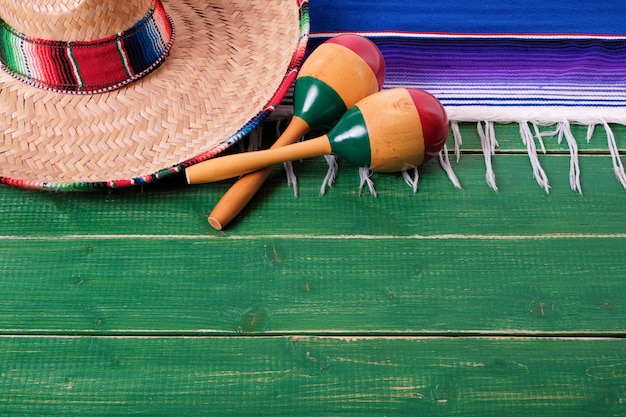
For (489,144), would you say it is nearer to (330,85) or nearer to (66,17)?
(330,85)

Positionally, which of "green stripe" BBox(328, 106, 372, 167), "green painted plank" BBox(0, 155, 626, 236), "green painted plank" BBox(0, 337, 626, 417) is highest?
"green stripe" BBox(328, 106, 372, 167)

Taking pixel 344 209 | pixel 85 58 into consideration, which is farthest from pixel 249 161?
pixel 85 58

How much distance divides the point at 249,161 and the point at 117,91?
0.21 metres

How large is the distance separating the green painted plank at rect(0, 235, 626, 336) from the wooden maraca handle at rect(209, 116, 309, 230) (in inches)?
1.2

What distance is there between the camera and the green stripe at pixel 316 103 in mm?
964

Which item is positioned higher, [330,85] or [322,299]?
[330,85]

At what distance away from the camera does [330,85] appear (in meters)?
0.96

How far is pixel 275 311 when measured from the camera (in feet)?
2.81

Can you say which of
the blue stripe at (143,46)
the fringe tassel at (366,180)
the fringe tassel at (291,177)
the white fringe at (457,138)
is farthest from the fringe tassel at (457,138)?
the blue stripe at (143,46)

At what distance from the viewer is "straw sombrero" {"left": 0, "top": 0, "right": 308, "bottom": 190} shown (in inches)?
34.9

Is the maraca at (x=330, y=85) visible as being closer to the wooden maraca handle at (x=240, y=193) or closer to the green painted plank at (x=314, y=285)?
the wooden maraca handle at (x=240, y=193)

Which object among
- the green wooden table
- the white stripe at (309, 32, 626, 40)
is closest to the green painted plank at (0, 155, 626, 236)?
the green wooden table

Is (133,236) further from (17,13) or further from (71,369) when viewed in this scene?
(17,13)

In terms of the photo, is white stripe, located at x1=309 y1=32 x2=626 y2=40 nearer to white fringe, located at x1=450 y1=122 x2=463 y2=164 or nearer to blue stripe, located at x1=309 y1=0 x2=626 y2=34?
blue stripe, located at x1=309 y1=0 x2=626 y2=34
